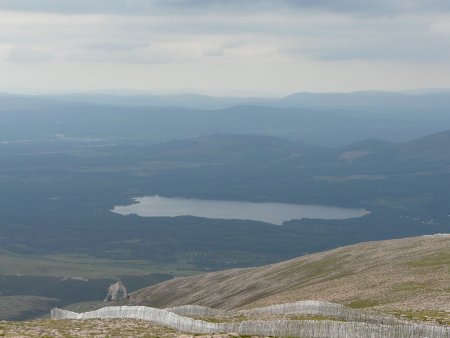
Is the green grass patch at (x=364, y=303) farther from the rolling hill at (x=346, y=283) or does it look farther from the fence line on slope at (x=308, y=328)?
the fence line on slope at (x=308, y=328)

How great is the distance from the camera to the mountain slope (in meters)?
67.3

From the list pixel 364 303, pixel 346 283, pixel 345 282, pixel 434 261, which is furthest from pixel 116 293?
pixel 364 303

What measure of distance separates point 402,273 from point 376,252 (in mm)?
26630

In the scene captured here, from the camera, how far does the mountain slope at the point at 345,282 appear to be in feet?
221

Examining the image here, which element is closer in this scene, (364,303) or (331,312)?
(331,312)

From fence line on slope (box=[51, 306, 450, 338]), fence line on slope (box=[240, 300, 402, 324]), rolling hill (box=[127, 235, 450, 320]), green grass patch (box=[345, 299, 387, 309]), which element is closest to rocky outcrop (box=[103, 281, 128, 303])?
rolling hill (box=[127, 235, 450, 320])

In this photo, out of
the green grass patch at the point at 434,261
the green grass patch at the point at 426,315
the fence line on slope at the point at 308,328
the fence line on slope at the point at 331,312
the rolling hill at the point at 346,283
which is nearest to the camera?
the fence line on slope at the point at 308,328

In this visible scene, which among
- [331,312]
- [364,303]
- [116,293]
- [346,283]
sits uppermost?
[346,283]

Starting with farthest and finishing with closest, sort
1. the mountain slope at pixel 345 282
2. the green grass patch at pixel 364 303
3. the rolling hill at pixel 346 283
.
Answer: the mountain slope at pixel 345 282 → the rolling hill at pixel 346 283 → the green grass patch at pixel 364 303

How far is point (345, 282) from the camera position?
268 feet

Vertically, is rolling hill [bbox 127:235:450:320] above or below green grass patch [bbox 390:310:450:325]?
above

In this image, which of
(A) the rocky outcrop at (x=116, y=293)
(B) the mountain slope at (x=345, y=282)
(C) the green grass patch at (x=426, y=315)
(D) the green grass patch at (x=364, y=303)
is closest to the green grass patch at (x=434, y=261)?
(B) the mountain slope at (x=345, y=282)

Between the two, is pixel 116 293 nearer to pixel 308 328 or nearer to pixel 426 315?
pixel 426 315

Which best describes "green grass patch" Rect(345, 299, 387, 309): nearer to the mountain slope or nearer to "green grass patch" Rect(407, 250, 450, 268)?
the mountain slope
